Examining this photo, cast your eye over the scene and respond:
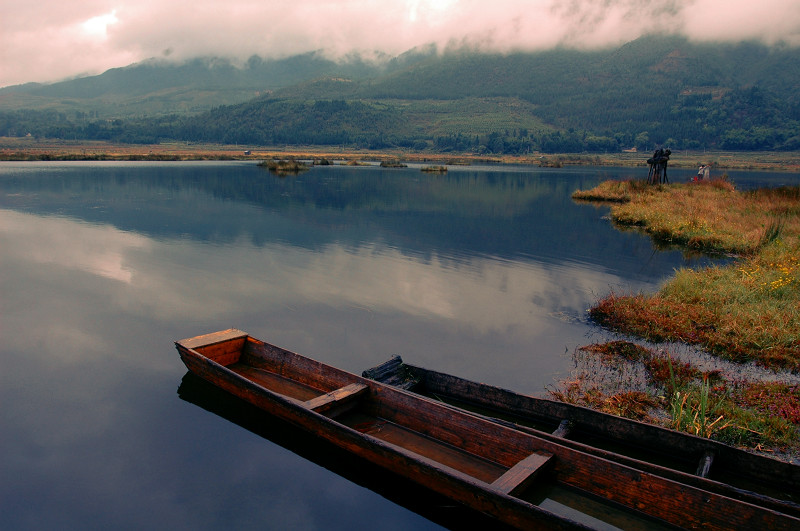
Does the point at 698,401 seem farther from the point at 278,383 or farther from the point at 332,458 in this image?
the point at 278,383

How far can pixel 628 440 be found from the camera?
30.4 ft

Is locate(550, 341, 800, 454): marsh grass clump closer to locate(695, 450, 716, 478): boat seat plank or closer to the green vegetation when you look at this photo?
locate(695, 450, 716, 478): boat seat plank

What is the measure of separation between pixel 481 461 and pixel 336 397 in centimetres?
288

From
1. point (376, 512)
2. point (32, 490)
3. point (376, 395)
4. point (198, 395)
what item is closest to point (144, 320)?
point (198, 395)

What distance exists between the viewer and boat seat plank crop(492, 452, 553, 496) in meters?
7.62

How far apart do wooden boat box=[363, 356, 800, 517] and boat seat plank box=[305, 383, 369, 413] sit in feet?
2.12

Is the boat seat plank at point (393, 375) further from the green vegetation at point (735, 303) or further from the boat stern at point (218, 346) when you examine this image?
the green vegetation at point (735, 303)

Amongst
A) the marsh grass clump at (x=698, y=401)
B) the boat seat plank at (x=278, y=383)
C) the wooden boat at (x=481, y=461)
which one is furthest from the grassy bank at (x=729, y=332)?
the boat seat plank at (x=278, y=383)

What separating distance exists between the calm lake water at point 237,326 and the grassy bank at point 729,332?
1.78 m

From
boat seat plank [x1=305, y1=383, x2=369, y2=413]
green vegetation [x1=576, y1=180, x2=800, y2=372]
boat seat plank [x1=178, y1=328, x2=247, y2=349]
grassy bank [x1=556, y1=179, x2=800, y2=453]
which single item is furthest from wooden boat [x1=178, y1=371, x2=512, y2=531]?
green vegetation [x1=576, y1=180, x2=800, y2=372]

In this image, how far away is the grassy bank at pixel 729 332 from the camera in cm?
1019

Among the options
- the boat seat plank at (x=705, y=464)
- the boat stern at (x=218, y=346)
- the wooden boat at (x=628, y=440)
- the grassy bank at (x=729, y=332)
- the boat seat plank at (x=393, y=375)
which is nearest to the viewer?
the wooden boat at (x=628, y=440)

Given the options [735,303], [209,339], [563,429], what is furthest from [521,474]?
[735,303]

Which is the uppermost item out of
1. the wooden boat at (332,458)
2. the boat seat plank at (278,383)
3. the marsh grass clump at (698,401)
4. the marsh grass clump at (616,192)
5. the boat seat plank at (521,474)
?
the marsh grass clump at (616,192)
